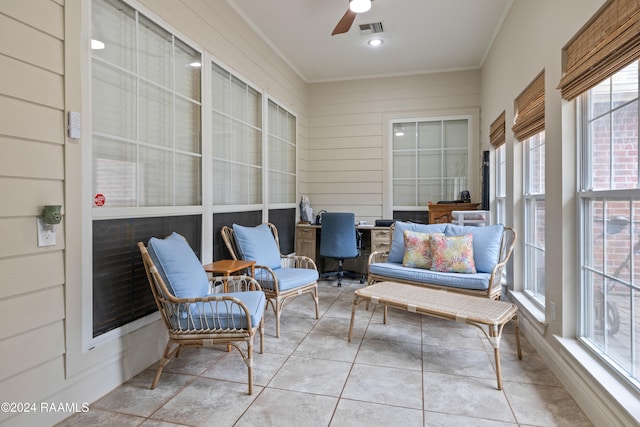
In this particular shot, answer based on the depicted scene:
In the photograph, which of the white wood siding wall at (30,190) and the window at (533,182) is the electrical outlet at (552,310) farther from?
the white wood siding wall at (30,190)

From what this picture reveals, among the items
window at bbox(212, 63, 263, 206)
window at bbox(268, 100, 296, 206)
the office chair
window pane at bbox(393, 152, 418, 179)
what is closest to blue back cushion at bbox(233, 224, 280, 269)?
window at bbox(212, 63, 263, 206)

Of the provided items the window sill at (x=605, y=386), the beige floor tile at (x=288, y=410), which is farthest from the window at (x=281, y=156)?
the window sill at (x=605, y=386)

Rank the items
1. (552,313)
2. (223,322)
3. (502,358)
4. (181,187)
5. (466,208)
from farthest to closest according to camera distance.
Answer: (466,208), (181,187), (502,358), (552,313), (223,322)

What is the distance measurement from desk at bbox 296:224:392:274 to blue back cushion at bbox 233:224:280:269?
1.54 meters

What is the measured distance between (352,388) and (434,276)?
4.83 ft

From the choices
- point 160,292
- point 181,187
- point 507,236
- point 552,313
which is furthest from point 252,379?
point 507,236

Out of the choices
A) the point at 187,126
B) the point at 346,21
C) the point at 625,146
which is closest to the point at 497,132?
the point at 346,21

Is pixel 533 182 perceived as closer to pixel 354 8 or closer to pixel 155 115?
pixel 354 8

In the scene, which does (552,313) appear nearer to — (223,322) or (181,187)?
(223,322)

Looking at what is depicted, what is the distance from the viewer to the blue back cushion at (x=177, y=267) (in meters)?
2.23

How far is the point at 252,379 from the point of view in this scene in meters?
2.22

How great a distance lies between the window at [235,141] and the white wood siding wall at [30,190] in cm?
155

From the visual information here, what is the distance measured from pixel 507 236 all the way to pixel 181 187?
310 cm

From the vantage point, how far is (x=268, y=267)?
3229mm
